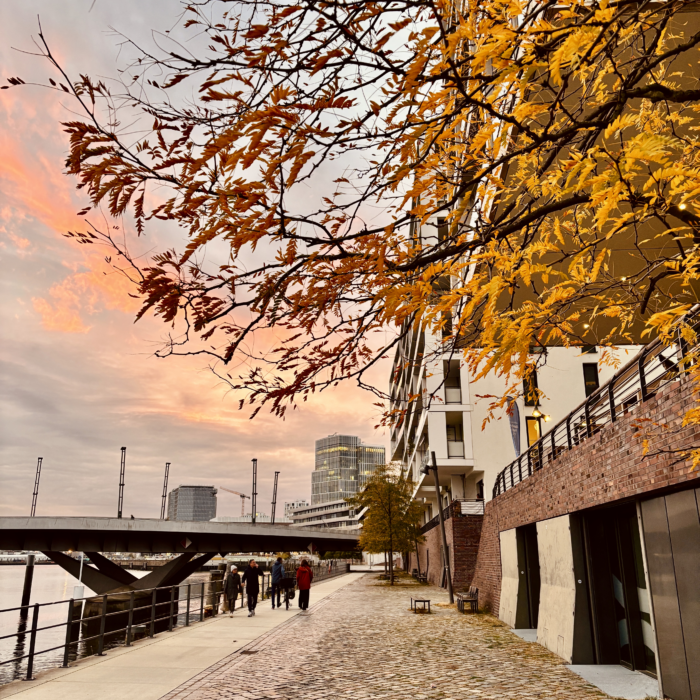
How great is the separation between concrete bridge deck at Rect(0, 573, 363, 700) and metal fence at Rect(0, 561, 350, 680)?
38cm

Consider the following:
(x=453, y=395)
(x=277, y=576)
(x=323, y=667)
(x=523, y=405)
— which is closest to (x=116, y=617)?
(x=277, y=576)

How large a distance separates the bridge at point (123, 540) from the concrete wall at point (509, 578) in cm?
3404

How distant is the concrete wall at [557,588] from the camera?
12156 millimetres

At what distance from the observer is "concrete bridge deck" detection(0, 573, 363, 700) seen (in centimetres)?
879

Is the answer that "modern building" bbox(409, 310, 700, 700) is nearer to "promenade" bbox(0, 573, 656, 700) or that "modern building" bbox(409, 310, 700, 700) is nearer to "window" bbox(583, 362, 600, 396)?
"promenade" bbox(0, 573, 656, 700)

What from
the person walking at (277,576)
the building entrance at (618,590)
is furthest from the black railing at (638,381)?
the person walking at (277,576)

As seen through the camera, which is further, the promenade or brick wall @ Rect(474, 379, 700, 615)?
the promenade

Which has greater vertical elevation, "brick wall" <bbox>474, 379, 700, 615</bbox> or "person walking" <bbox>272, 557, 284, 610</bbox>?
"brick wall" <bbox>474, 379, 700, 615</bbox>

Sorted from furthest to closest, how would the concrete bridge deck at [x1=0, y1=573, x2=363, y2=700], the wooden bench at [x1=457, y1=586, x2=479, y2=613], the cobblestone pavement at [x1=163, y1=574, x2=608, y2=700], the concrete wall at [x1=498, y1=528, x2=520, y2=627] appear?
1. the wooden bench at [x1=457, y1=586, x2=479, y2=613]
2. the concrete wall at [x1=498, y1=528, x2=520, y2=627]
3. the cobblestone pavement at [x1=163, y1=574, x2=608, y2=700]
4. the concrete bridge deck at [x1=0, y1=573, x2=363, y2=700]

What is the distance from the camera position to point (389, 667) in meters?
11.2

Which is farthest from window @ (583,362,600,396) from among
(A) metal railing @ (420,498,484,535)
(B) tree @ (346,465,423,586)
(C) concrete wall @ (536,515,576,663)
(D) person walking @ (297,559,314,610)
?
(C) concrete wall @ (536,515,576,663)

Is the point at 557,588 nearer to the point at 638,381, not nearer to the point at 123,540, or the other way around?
the point at 638,381

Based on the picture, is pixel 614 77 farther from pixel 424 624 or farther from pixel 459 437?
pixel 459 437

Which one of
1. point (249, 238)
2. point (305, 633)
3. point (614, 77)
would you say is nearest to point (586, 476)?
point (614, 77)
